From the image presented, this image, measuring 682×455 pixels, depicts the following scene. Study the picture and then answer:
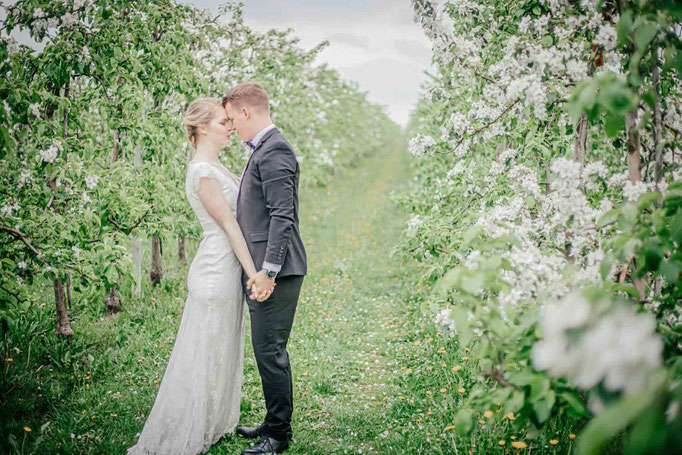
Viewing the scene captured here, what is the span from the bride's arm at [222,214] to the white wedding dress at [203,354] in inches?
2.7

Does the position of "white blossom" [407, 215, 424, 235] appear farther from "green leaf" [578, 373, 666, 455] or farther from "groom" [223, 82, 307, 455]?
"green leaf" [578, 373, 666, 455]

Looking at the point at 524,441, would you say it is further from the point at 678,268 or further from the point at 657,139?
the point at 657,139

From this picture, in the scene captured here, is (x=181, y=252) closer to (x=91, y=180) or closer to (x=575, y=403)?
(x=91, y=180)

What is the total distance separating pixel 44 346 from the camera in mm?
4293

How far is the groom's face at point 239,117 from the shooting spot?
3.21m

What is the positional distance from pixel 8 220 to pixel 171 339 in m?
2.10

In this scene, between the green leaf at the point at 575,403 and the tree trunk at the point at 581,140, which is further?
the tree trunk at the point at 581,140

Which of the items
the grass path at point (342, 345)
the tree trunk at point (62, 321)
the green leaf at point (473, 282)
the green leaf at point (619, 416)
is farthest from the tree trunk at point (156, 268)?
the green leaf at point (619, 416)

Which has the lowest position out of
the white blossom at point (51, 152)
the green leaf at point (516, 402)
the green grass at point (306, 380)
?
the green grass at point (306, 380)

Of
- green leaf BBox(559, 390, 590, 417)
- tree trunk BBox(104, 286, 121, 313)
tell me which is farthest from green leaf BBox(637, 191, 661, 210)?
tree trunk BBox(104, 286, 121, 313)

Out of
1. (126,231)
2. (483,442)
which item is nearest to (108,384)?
(126,231)

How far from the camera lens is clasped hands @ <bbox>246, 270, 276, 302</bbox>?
9.82 feet

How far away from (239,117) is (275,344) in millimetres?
1722

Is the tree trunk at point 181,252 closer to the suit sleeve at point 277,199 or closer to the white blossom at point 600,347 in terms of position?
the suit sleeve at point 277,199
